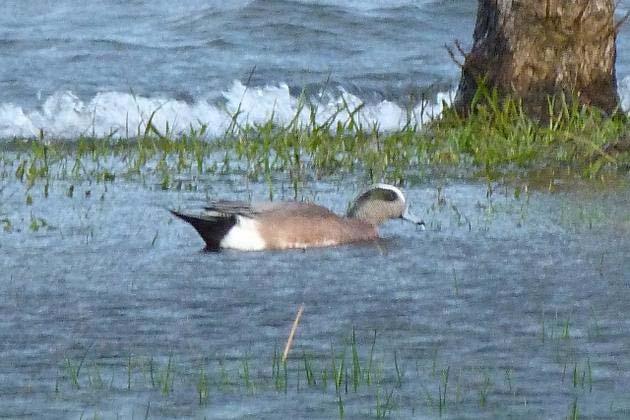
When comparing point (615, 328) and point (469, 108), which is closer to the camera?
point (615, 328)

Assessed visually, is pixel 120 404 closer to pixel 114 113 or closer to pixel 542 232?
pixel 542 232

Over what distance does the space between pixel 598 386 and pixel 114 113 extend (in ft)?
32.2

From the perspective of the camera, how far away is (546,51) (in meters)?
11.3

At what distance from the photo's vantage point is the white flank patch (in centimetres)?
735

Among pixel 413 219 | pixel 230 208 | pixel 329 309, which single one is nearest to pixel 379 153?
pixel 413 219

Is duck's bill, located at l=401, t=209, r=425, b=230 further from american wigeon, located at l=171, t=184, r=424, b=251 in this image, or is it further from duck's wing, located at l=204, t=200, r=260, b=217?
duck's wing, located at l=204, t=200, r=260, b=217

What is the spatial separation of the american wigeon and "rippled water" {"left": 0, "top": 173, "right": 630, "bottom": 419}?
11 centimetres

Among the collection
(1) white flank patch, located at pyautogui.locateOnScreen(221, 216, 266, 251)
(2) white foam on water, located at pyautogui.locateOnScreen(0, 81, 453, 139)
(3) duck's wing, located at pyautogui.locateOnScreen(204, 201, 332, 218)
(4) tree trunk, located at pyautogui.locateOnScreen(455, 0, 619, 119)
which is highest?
(4) tree trunk, located at pyautogui.locateOnScreen(455, 0, 619, 119)

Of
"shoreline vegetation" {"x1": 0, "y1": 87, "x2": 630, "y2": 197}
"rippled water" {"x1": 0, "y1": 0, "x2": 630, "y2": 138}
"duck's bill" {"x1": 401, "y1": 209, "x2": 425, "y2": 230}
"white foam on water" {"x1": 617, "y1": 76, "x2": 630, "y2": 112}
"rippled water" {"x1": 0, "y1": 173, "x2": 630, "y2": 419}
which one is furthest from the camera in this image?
"white foam on water" {"x1": 617, "y1": 76, "x2": 630, "y2": 112}

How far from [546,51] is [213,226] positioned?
15.1 ft

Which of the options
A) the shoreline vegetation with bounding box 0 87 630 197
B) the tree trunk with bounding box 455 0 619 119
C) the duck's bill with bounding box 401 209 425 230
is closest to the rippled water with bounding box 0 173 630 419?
the duck's bill with bounding box 401 209 425 230

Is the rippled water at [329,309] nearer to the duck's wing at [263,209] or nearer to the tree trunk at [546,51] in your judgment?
the duck's wing at [263,209]

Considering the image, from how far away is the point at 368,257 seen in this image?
7.32 m

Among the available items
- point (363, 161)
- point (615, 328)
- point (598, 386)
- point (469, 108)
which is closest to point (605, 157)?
point (363, 161)
